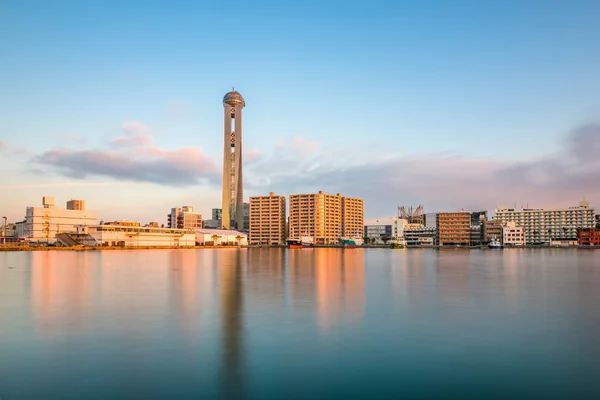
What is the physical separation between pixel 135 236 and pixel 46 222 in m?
47.7

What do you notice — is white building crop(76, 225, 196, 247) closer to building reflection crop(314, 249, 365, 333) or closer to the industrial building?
the industrial building

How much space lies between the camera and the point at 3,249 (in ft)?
484

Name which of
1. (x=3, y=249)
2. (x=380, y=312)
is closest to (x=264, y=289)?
(x=380, y=312)

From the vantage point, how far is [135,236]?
16938 centimetres

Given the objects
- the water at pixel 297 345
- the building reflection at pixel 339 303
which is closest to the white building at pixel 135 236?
the water at pixel 297 345

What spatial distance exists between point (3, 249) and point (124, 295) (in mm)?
140898

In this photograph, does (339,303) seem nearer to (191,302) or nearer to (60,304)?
(191,302)

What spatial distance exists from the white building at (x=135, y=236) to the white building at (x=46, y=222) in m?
30.5

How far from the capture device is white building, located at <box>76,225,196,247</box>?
160700 millimetres

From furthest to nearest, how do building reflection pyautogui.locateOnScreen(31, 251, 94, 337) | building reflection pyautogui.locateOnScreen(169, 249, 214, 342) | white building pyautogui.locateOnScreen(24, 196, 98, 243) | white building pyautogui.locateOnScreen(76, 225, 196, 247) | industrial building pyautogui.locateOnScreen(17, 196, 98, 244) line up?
white building pyautogui.locateOnScreen(24, 196, 98, 243), industrial building pyautogui.locateOnScreen(17, 196, 98, 244), white building pyautogui.locateOnScreen(76, 225, 196, 247), building reflection pyautogui.locateOnScreen(31, 251, 94, 337), building reflection pyautogui.locateOnScreen(169, 249, 214, 342)

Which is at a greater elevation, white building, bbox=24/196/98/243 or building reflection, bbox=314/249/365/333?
white building, bbox=24/196/98/243

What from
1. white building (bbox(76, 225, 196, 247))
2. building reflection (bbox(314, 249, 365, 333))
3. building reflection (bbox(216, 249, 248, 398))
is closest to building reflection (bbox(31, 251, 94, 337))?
building reflection (bbox(216, 249, 248, 398))

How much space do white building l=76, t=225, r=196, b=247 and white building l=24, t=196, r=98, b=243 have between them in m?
30.5

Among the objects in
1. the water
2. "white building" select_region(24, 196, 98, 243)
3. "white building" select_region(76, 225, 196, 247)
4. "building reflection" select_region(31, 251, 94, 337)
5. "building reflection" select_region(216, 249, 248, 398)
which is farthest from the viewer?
"white building" select_region(24, 196, 98, 243)
